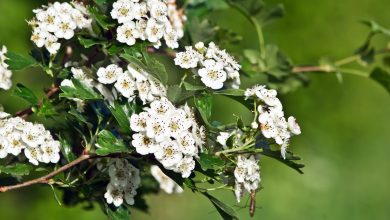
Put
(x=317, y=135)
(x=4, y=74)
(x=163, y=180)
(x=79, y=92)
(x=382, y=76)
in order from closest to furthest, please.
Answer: (x=79, y=92) < (x=4, y=74) < (x=163, y=180) < (x=382, y=76) < (x=317, y=135)

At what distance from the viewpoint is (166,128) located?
3.15 ft

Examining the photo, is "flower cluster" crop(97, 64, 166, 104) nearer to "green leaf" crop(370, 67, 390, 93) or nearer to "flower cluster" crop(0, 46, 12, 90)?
"flower cluster" crop(0, 46, 12, 90)

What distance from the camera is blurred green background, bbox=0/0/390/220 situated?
9.89 ft

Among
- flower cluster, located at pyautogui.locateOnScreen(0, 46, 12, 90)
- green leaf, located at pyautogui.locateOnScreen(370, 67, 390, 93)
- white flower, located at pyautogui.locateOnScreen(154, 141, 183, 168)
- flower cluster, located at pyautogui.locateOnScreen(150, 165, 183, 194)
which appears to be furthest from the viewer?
green leaf, located at pyautogui.locateOnScreen(370, 67, 390, 93)

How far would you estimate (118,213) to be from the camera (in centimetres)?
114

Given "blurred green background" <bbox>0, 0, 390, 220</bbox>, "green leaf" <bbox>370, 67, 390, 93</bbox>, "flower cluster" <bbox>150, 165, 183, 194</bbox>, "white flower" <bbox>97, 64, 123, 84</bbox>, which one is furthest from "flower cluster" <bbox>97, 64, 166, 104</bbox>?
"blurred green background" <bbox>0, 0, 390, 220</bbox>

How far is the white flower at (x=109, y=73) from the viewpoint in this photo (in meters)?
1.06

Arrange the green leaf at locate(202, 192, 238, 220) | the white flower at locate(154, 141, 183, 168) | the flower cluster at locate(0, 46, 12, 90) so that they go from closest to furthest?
the white flower at locate(154, 141, 183, 168), the green leaf at locate(202, 192, 238, 220), the flower cluster at locate(0, 46, 12, 90)

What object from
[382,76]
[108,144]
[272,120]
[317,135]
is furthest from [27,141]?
[317,135]

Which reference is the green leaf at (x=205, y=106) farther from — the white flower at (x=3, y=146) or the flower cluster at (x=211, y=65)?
the white flower at (x=3, y=146)

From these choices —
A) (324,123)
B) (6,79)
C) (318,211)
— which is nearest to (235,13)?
(324,123)

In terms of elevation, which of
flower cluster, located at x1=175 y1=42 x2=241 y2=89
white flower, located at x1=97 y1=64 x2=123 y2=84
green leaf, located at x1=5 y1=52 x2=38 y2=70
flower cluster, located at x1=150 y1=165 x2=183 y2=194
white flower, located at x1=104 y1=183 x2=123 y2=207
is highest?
flower cluster, located at x1=175 y1=42 x2=241 y2=89

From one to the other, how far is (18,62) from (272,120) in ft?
1.31

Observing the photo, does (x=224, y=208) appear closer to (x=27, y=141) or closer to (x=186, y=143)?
(x=186, y=143)
